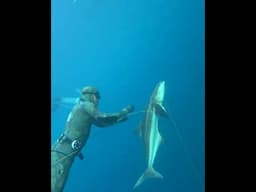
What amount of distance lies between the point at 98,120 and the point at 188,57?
581 millimetres

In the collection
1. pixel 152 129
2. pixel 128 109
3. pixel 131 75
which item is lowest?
pixel 152 129

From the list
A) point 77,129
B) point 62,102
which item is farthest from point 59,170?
point 62,102

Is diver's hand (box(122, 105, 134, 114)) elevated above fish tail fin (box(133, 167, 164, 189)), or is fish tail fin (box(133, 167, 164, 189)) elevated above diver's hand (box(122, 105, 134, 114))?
diver's hand (box(122, 105, 134, 114))

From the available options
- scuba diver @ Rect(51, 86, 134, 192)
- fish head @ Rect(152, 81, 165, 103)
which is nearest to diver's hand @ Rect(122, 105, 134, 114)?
scuba diver @ Rect(51, 86, 134, 192)

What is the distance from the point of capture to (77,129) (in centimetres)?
255

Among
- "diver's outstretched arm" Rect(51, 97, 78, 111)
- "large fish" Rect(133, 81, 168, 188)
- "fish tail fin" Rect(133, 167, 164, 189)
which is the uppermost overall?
"diver's outstretched arm" Rect(51, 97, 78, 111)

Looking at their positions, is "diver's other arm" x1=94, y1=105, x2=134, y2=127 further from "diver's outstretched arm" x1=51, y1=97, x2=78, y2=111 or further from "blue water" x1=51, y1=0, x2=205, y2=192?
"diver's outstretched arm" x1=51, y1=97, x2=78, y2=111

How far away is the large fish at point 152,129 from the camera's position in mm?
2551

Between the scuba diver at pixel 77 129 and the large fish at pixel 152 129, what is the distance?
4.0 inches

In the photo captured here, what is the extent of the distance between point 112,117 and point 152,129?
22 cm

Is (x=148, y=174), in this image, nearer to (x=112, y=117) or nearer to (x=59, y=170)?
(x=112, y=117)

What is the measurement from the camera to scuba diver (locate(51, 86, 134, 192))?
2537mm

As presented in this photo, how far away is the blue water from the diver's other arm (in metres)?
0.03

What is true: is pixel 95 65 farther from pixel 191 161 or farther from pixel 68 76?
pixel 191 161
